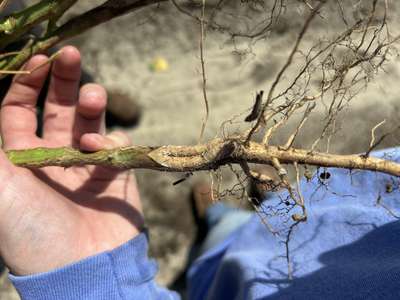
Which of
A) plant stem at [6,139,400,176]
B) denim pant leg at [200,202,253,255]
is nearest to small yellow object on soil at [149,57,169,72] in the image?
denim pant leg at [200,202,253,255]

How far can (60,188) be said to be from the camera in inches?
48.2

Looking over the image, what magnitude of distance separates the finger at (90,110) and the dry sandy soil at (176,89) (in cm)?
52

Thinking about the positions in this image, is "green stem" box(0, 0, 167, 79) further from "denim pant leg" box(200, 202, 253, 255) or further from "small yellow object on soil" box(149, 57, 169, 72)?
"denim pant leg" box(200, 202, 253, 255)

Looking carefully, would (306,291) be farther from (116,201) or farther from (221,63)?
(221,63)

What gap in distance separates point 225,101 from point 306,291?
1018mm

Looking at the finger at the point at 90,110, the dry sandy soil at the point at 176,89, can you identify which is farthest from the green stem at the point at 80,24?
the dry sandy soil at the point at 176,89

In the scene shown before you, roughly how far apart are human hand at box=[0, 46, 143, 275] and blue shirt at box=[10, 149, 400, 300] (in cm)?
5

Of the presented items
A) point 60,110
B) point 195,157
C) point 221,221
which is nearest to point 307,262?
point 195,157

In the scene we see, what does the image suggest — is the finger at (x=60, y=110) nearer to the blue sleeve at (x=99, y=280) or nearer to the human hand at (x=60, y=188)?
the human hand at (x=60, y=188)

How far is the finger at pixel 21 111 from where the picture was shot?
1250 millimetres

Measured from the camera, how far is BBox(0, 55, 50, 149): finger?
1250 mm

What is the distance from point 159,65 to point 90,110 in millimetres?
729

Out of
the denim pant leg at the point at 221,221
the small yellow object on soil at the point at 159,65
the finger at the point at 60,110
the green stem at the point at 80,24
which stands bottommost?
the denim pant leg at the point at 221,221

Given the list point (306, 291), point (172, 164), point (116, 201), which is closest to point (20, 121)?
point (116, 201)
